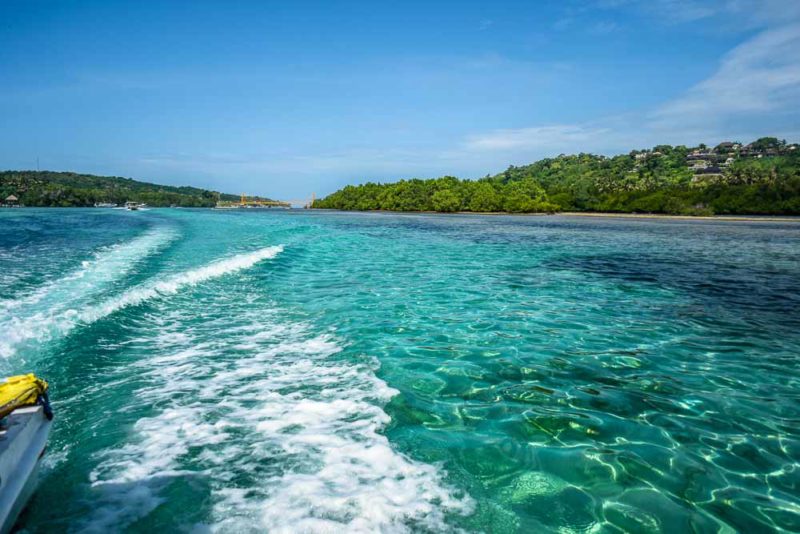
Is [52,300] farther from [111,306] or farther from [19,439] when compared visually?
[19,439]

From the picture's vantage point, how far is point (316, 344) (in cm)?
786

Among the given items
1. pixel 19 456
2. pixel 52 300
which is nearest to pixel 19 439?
pixel 19 456

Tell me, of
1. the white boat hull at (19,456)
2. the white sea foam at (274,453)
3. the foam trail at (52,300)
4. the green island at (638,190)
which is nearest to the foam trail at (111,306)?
the foam trail at (52,300)

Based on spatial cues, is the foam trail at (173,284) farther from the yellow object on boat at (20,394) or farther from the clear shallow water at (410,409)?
the yellow object on boat at (20,394)

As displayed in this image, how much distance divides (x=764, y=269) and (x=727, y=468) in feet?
62.3

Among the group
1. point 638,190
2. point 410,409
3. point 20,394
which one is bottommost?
point 410,409

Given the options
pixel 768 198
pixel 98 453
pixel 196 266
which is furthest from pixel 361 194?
pixel 98 453

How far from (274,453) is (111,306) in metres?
7.85

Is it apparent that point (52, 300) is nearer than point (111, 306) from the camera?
No

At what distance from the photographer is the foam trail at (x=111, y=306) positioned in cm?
786

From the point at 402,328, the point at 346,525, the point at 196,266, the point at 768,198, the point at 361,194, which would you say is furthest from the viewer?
the point at 361,194

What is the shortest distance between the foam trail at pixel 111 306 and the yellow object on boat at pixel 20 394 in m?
5.36

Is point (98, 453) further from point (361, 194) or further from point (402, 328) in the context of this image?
point (361, 194)

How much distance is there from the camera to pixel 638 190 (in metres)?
111
